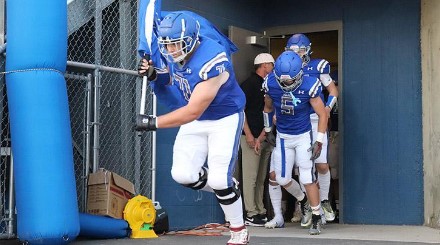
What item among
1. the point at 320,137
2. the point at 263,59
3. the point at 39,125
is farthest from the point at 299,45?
the point at 39,125

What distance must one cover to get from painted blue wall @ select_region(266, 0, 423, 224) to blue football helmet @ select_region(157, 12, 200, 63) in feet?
15.0

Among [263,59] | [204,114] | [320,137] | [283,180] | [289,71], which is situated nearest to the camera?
[204,114]

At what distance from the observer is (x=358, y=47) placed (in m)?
10.5

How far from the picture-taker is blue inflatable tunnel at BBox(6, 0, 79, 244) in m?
7.32

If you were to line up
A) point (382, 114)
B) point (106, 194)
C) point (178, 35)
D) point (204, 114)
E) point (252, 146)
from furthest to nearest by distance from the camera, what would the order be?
1. point (382, 114)
2. point (252, 146)
3. point (106, 194)
4. point (204, 114)
5. point (178, 35)

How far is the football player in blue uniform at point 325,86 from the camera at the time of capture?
9562 mm

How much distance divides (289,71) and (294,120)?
0.67 meters

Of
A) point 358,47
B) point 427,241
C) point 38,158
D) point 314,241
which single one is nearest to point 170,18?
point 38,158

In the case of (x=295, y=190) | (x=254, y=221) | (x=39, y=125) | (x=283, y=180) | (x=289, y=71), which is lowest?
(x=254, y=221)

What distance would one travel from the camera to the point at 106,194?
8.28 meters

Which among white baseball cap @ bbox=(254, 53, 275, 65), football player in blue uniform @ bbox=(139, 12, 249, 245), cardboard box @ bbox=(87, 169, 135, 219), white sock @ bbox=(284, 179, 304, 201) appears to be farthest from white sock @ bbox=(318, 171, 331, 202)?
football player in blue uniform @ bbox=(139, 12, 249, 245)

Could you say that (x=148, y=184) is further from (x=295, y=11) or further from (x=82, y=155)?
(x=295, y=11)

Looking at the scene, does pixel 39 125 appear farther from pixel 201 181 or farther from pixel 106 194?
pixel 201 181

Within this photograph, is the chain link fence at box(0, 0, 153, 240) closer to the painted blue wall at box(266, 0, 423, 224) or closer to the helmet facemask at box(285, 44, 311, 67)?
the helmet facemask at box(285, 44, 311, 67)
